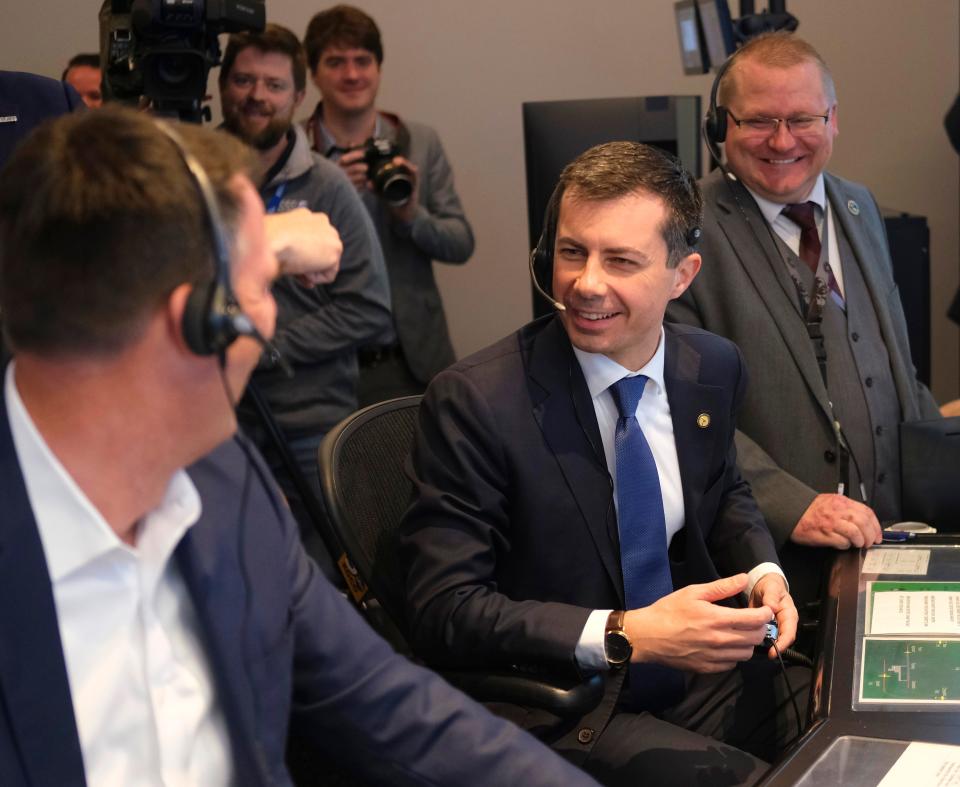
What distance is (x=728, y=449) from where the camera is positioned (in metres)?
2.09

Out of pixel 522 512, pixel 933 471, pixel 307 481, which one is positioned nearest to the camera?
pixel 522 512

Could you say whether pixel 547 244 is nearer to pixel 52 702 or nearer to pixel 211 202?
pixel 211 202

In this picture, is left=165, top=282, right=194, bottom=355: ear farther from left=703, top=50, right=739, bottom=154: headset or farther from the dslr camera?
the dslr camera

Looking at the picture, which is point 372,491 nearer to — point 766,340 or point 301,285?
point 766,340

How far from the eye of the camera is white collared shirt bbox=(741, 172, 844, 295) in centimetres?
263

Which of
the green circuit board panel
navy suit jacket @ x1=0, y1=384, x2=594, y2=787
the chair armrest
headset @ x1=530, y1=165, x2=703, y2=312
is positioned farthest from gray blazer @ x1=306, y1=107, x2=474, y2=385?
navy suit jacket @ x1=0, y1=384, x2=594, y2=787

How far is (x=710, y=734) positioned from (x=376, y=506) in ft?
2.01

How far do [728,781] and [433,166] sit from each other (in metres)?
2.63

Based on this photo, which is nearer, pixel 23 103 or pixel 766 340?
pixel 23 103

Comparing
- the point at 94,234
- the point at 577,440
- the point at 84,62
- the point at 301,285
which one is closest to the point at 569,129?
the point at 301,285

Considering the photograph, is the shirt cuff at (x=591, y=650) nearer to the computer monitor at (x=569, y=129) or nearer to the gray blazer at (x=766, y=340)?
the gray blazer at (x=766, y=340)

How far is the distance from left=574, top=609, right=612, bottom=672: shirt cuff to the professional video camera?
143cm

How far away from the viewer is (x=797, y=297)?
8.34 feet

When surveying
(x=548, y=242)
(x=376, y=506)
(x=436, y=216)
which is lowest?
(x=376, y=506)
